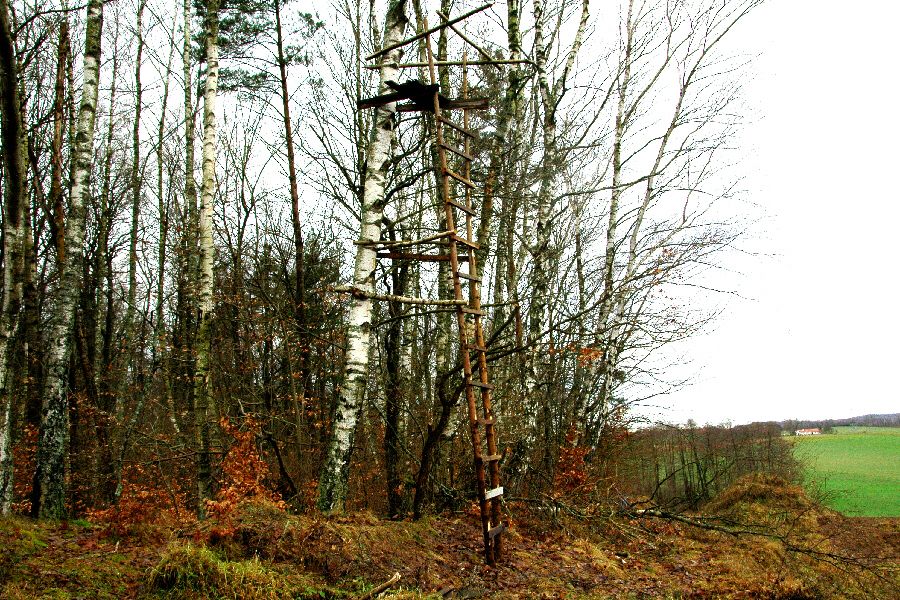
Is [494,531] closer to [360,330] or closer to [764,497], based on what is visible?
[360,330]

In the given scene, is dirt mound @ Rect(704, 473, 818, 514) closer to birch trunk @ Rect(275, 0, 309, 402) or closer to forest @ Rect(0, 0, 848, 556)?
forest @ Rect(0, 0, 848, 556)

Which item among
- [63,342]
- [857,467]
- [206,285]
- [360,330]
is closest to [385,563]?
[360,330]

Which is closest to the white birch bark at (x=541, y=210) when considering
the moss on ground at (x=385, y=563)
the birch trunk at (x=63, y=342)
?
the moss on ground at (x=385, y=563)

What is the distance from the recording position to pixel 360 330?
5.75 meters

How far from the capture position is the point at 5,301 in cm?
640

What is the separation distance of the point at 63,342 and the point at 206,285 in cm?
259

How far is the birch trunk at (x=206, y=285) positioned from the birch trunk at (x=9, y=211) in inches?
85.1

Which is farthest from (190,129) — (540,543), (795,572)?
(795,572)

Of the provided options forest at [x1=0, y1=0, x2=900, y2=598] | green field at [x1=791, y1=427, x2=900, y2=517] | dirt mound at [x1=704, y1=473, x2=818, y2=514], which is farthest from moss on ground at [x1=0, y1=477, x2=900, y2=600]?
green field at [x1=791, y1=427, x2=900, y2=517]

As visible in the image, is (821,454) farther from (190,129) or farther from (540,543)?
A: (190,129)

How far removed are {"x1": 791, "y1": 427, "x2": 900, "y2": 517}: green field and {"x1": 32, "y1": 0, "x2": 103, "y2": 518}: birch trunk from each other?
1756 cm

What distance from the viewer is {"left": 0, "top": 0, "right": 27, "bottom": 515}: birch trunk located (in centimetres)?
521

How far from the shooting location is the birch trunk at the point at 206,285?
27.2ft

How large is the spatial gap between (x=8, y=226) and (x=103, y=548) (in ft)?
12.1
